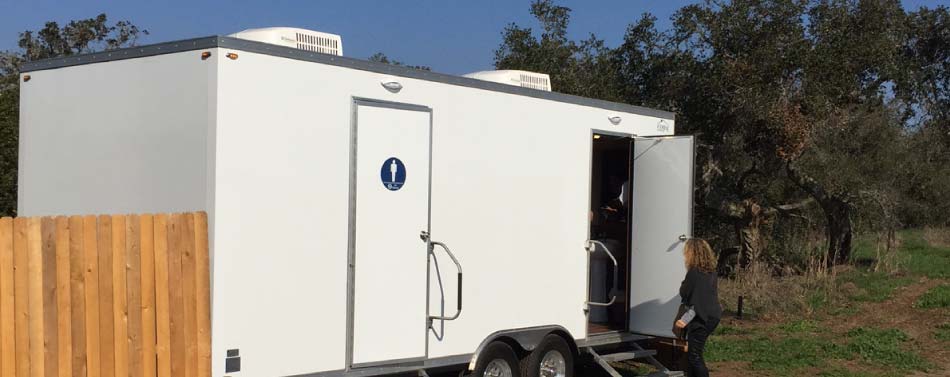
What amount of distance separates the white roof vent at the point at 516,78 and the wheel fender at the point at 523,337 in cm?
210

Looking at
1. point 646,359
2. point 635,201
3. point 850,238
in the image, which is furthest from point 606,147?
point 850,238

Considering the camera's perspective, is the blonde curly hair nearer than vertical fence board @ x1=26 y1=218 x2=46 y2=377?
No

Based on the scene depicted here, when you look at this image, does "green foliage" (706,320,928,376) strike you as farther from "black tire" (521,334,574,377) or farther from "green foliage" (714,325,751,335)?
"black tire" (521,334,574,377)

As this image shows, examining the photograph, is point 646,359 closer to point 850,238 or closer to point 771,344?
point 771,344

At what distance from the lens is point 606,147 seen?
1053 centimetres

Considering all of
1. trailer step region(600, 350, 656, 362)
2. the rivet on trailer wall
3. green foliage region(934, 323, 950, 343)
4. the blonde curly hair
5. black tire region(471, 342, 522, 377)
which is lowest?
green foliage region(934, 323, 950, 343)

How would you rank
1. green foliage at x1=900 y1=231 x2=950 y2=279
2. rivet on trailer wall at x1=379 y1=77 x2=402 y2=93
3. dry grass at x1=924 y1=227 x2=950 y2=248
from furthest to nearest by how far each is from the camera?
dry grass at x1=924 y1=227 x2=950 y2=248 → green foliage at x1=900 y1=231 x2=950 y2=279 → rivet on trailer wall at x1=379 y1=77 x2=402 y2=93

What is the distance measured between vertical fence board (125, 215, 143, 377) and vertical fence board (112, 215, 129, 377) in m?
0.03

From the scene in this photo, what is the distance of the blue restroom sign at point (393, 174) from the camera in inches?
270

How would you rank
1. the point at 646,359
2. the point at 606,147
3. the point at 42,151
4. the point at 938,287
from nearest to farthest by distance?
the point at 42,151, the point at 646,359, the point at 606,147, the point at 938,287

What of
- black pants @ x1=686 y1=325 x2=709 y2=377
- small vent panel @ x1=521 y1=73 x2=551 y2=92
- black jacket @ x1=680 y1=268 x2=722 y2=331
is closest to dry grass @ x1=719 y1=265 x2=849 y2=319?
black pants @ x1=686 y1=325 x2=709 y2=377

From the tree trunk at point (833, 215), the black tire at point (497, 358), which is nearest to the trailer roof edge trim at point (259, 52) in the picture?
the black tire at point (497, 358)

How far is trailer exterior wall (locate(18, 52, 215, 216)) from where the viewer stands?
594cm

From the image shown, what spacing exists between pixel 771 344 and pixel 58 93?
27.7 ft
